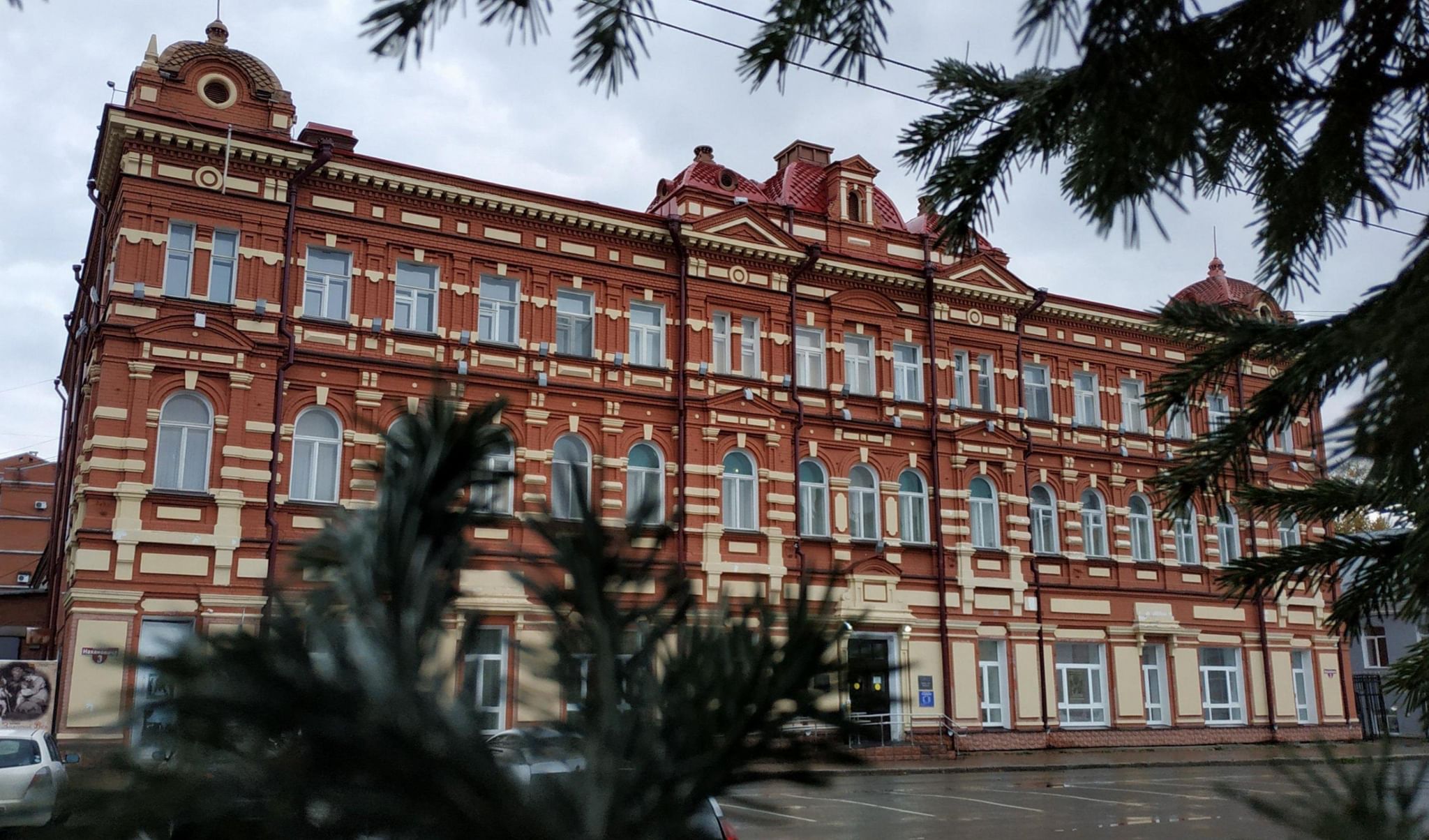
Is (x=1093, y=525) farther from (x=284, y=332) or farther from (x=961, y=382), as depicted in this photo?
(x=284, y=332)

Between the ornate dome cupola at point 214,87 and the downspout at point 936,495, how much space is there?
14.8 metres

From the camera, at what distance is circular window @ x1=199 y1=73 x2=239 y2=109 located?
77.2 feet

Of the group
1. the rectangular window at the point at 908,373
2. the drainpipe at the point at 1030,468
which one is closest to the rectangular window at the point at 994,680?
the drainpipe at the point at 1030,468

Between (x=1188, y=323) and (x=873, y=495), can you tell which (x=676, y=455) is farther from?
(x=1188, y=323)

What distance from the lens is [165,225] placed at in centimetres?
2269

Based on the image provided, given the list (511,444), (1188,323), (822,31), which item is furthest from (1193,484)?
(511,444)

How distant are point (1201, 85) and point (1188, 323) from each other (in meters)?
1.20

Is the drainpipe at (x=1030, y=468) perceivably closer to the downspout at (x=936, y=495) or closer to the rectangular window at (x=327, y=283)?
the downspout at (x=936, y=495)

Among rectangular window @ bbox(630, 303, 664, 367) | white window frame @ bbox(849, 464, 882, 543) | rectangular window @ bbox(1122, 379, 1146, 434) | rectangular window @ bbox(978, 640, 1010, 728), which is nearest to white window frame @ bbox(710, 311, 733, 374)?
rectangular window @ bbox(630, 303, 664, 367)

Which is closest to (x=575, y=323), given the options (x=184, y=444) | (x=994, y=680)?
(x=184, y=444)

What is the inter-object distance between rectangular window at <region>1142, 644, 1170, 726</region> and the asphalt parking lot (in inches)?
286

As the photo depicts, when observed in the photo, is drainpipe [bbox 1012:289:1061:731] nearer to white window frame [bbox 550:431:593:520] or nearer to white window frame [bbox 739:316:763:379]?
white window frame [bbox 739:316:763:379]

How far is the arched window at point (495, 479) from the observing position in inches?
46.8

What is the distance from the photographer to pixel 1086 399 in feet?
110
